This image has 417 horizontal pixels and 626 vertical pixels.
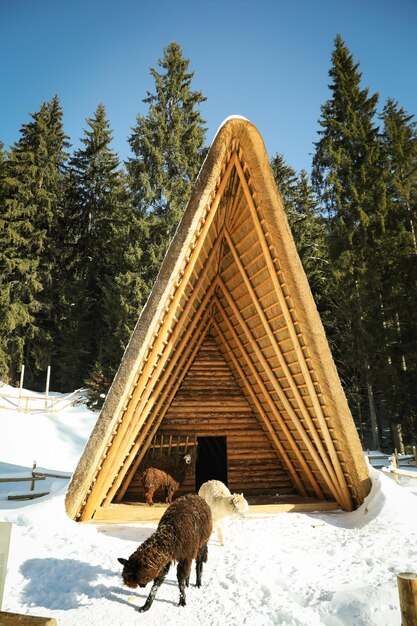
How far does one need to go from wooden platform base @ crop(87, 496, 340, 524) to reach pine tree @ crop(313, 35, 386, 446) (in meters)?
11.2

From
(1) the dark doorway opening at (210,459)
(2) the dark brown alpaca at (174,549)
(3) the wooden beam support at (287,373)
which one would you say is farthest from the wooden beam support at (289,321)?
(1) the dark doorway opening at (210,459)

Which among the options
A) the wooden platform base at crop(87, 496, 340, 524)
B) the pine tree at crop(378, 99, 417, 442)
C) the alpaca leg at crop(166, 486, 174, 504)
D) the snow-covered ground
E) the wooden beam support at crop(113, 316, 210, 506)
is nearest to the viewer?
the snow-covered ground

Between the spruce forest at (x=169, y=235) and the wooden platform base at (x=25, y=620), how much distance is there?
15.6m

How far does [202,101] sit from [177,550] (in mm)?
25528

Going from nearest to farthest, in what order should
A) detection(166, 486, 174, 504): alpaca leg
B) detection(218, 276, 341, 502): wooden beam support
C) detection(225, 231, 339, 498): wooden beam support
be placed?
detection(225, 231, 339, 498): wooden beam support → detection(218, 276, 341, 502): wooden beam support → detection(166, 486, 174, 504): alpaca leg

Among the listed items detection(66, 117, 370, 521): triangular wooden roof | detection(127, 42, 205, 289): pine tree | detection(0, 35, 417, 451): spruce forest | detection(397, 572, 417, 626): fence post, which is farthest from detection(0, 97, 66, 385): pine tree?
detection(397, 572, 417, 626): fence post


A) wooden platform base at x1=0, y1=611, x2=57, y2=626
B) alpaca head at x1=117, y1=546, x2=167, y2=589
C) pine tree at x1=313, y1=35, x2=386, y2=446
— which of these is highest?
pine tree at x1=313, y1=35, x2=386, y2=446

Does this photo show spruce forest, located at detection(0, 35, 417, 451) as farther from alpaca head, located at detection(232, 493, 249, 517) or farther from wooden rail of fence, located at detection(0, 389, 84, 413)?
alpaca head, located at detection(232, 493, 249, 517)

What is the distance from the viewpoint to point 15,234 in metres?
24.3

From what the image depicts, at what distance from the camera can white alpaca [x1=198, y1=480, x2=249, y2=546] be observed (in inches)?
179

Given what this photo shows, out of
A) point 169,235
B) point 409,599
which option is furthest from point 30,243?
point 409,599

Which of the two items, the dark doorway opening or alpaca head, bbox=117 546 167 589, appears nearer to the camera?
alpaca head, bbox=117 546 167 589

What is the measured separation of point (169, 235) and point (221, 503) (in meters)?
17.6

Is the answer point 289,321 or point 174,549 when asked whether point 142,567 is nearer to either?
point 174,549
